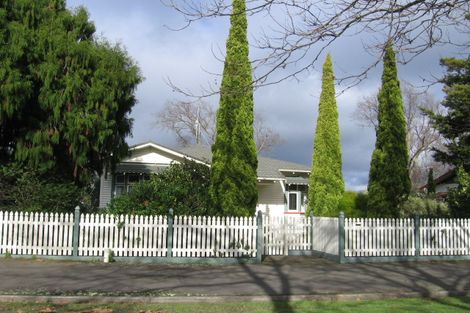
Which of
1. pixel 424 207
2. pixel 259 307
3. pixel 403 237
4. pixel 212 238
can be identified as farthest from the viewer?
pixel 424 207

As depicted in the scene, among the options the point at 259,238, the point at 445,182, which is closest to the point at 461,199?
the point at 259,238

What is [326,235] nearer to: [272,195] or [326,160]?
[326,160]

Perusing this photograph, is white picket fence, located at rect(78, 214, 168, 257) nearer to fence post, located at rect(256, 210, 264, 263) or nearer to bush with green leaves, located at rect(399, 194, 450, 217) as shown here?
fence post, located at rect(256, 210, 264, 263)

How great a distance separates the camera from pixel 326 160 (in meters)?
27.8

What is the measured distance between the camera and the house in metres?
27.4

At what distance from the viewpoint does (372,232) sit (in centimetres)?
1689

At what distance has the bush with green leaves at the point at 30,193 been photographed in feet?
56.8

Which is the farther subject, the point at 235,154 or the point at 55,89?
the point at 235,154

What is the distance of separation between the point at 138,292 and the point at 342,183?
1860 cm

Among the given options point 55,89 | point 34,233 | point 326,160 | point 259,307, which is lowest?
point 259,307

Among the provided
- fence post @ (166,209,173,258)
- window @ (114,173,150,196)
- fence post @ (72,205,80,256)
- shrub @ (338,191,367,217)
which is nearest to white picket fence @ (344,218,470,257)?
fence post @ (166,209,173,258)

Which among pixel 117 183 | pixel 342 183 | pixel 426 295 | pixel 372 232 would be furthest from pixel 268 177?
pixel 426 295

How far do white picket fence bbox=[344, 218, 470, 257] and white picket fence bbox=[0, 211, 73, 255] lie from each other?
812 centimetres

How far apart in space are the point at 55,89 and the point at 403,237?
1209 centimetres
